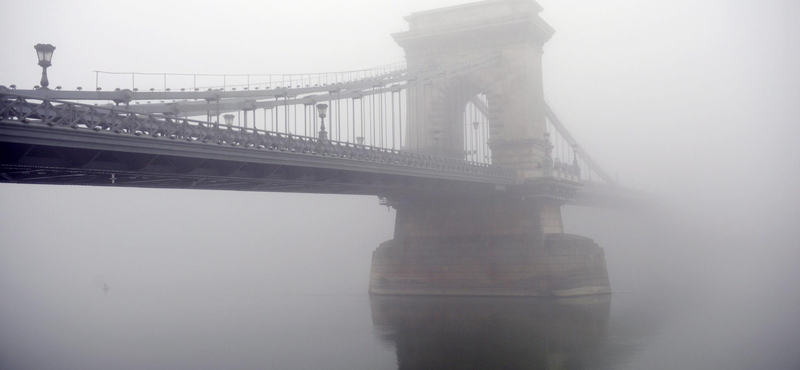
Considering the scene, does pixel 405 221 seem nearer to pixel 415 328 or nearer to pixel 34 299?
pixel 415 328

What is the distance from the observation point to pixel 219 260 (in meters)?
108

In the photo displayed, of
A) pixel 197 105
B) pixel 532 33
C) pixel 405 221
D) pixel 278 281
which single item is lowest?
pixel 278 281

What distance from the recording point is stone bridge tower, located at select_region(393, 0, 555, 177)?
51.7 m

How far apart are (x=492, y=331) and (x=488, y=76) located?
23.2 metres

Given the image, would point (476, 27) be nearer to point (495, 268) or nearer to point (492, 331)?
point (495, 268)

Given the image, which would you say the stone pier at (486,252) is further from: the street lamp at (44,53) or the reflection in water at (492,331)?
the street lamp at (44,53)

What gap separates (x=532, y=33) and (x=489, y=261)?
15.0 metres

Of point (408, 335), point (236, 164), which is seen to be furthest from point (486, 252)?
point (236, 164)

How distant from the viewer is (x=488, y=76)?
52844mm

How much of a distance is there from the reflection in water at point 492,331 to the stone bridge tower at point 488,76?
1037 cm

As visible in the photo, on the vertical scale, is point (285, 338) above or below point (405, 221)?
below

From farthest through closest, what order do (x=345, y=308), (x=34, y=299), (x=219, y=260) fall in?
(x=219, y=260) → (x=34, y=299) → (x=345, y=308)

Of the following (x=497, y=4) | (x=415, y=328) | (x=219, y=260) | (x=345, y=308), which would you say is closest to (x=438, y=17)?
(x=497, y=4)

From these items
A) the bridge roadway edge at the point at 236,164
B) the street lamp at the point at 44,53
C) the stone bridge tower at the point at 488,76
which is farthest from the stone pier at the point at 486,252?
the street lamp at the point at 44,53
